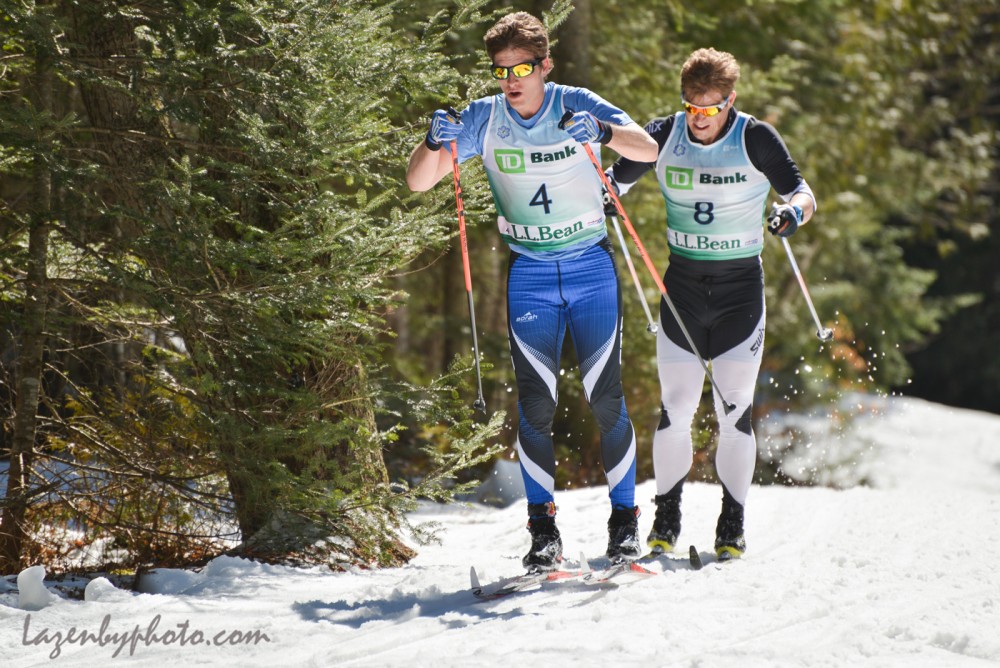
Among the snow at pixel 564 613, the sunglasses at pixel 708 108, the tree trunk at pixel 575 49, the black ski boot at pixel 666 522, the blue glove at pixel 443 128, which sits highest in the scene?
the tree trunk at pixel 575 49

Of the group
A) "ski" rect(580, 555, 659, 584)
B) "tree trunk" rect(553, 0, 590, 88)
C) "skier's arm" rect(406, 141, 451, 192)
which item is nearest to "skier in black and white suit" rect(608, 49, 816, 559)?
"ski" rect(580, 555, 659, 584)

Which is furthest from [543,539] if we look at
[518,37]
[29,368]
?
[29,368]

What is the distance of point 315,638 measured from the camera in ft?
14.2

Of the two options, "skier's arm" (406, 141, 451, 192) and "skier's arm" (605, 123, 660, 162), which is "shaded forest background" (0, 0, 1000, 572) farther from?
"skier's arm" (605, 123, 660, 162)

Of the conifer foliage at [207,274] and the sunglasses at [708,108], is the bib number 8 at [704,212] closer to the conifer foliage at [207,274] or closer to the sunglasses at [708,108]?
the sunglasses at [708,108]

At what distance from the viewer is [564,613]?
4520 mm

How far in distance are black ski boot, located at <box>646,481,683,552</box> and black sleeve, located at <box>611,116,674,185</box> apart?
5.46 ft

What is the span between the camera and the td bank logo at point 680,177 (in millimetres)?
5621

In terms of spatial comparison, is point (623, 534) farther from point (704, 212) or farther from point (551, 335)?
point (704, 212)

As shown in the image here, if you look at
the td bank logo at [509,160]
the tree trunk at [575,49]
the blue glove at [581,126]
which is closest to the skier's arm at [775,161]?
the blue glove at [581,126]

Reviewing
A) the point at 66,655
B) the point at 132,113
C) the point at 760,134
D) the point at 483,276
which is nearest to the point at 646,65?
the point at 483,276

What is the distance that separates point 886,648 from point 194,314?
3.39 meters

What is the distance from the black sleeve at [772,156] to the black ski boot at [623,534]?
181 centimetres

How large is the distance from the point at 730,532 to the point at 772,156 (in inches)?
77.4
